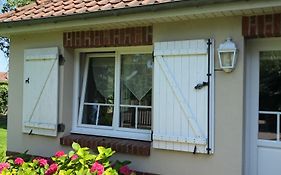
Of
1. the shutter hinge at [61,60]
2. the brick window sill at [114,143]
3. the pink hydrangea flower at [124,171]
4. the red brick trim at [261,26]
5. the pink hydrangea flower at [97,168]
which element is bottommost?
the pink hydrangea flower at [124,171]

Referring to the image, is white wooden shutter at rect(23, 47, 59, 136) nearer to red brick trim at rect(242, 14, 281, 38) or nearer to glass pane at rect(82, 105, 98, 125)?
glass pane at rect(82, 105, 98, 125)

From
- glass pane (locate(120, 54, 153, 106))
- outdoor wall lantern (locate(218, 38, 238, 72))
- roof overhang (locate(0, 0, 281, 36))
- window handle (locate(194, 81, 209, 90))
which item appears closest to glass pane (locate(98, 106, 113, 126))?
glass pane (locate(120, 54, 153, 106))

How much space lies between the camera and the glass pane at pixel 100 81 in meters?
6.38

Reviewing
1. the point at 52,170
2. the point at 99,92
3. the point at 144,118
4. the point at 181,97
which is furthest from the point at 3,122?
the point at 181,97

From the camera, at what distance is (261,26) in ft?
15.4

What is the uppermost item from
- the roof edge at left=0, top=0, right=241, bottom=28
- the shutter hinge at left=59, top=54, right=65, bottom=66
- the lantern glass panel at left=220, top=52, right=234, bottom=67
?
the roof edge at left=0, top=0, right=241, bottom=28

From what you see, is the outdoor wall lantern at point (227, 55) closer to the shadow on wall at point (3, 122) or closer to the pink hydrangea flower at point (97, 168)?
the pink hydrangea flower at point (97, 168)

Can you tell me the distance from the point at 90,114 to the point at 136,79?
3.81 ft

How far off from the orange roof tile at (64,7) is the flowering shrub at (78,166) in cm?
206

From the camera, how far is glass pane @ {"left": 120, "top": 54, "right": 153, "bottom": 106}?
5.93 m

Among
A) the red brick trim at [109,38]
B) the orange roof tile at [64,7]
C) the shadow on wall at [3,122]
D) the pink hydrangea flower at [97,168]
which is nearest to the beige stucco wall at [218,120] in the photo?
the red brick trim at [109,38]

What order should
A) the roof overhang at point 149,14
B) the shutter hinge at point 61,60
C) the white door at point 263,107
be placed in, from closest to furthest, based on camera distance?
the roof overhang at point 149,14 < the white door at point 263,107 < the shutter hinge at point 61,60

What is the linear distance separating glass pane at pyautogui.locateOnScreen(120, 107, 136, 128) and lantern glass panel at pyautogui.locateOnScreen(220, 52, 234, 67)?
1804 mm

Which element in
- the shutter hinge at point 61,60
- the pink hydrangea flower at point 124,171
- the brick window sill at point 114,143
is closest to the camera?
the pink hydrangea flower at point 124,171
